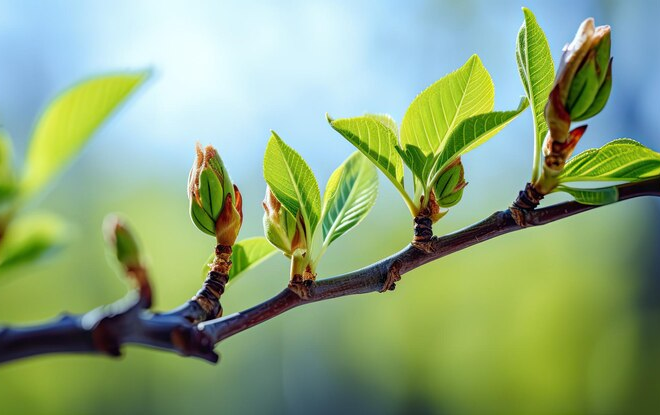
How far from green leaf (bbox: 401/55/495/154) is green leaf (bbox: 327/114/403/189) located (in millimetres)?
14

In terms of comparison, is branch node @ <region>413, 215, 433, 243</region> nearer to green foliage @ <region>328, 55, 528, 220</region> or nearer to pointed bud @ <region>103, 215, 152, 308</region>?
green foliage @ <region>328, 55, 528, 220</region>

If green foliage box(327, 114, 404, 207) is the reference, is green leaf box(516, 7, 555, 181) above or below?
above

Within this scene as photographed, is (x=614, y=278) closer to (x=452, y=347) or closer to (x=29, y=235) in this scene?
(x=452, y=347)

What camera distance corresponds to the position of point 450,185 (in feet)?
1.28

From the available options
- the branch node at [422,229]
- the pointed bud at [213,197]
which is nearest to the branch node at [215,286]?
the pointed bud at [213,197]

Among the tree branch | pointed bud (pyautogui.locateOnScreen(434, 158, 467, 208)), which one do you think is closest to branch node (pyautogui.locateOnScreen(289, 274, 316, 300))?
the tree branch

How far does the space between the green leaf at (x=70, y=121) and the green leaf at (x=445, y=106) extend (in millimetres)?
202

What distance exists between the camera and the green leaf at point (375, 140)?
0.35 metres

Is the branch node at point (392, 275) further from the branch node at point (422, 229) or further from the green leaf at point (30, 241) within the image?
the green leaf at point (30, 241)

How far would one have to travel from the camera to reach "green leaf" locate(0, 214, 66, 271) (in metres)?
0.24

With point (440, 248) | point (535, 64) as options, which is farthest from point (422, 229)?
point (535, 64)

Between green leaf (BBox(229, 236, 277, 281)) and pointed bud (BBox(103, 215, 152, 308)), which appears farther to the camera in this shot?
green leaf (BBox(229, 236, 277, 281))

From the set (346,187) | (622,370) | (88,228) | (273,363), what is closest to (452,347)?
(622,370)

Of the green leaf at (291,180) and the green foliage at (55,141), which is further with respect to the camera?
the green leaf at (291,180)
